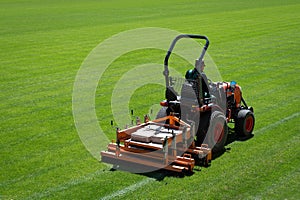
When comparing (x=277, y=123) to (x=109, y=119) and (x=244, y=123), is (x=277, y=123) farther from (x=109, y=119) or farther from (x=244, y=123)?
(x=109, y=119)

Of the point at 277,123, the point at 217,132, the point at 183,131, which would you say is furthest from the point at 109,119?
the point at 277,123

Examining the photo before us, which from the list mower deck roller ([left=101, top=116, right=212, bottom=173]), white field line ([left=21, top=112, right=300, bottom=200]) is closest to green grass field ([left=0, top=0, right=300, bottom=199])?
white field line ([left=21, top=112, right=300, bottom=200])

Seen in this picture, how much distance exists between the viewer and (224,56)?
2314 cm

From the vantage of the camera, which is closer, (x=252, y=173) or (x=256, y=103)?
(x=252, y=173)

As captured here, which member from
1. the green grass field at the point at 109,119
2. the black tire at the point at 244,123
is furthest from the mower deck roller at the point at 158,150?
the black tire at the point at 244,123

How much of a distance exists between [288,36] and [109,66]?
13057 millimetres

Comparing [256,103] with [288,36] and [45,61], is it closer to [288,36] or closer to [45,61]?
[45,61]

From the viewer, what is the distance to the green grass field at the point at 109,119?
9148mm

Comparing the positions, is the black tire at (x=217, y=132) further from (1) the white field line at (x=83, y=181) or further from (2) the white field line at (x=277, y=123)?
(1) the white field line at (x=83, y=181)

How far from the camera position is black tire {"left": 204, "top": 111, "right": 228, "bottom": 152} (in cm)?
1066

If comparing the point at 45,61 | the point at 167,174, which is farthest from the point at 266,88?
the point at 45,61

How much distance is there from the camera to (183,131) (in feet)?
33.0

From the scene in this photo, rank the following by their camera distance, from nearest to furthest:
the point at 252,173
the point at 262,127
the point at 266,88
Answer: the point at 252,173
the point at 262,127
the point at 266,88

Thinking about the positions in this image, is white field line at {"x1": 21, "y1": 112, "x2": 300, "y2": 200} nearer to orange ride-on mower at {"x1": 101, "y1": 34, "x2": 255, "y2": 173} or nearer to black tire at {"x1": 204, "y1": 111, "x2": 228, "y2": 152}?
orange ride-on mower at {"x1": 101, "y1": 34, "x2": 255, "y2": 173}
